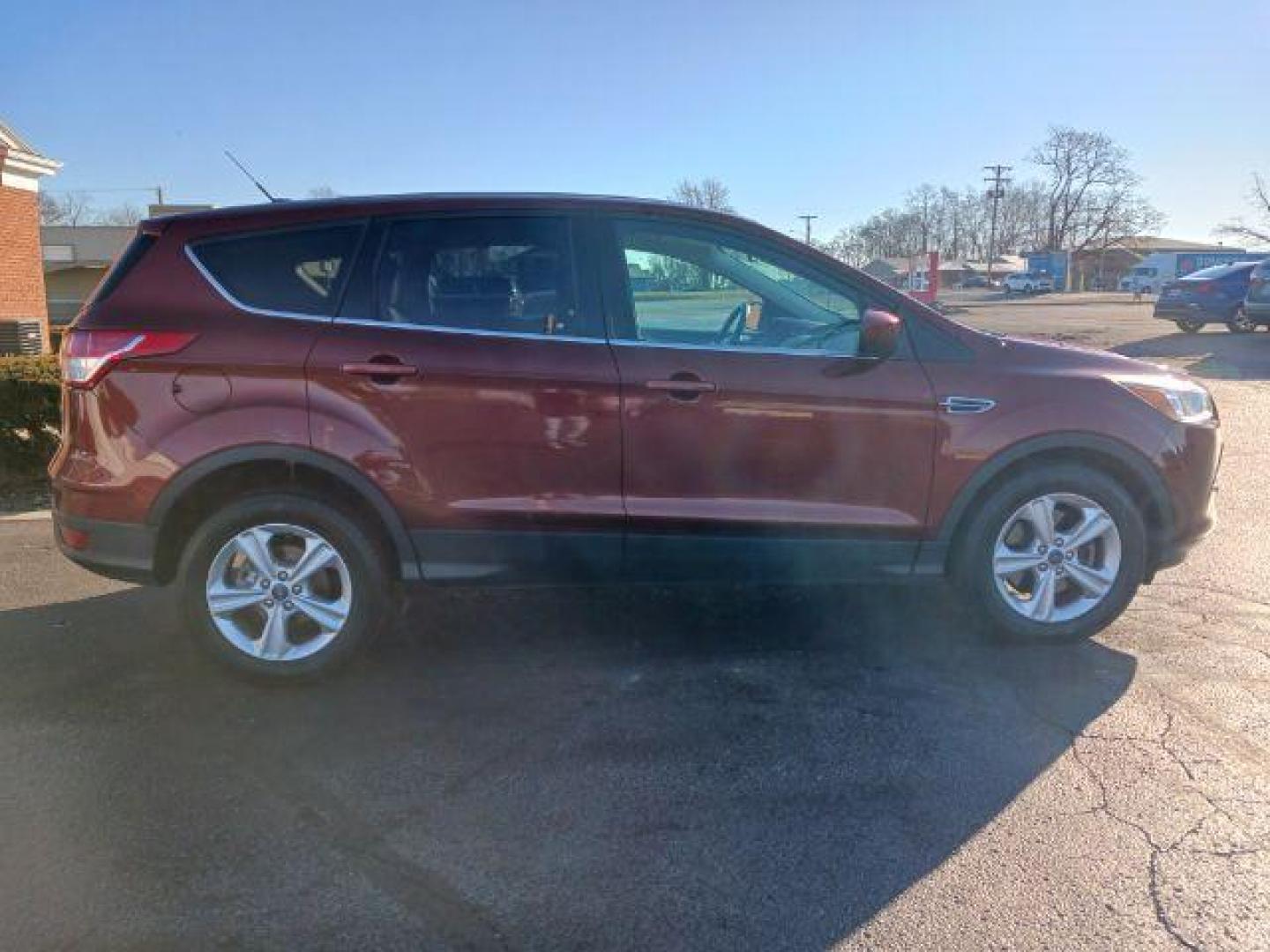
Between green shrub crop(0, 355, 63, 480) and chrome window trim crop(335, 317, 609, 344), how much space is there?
4.32 meters

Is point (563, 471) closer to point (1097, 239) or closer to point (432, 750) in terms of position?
point (432, 750)

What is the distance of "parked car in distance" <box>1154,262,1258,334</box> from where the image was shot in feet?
68.3

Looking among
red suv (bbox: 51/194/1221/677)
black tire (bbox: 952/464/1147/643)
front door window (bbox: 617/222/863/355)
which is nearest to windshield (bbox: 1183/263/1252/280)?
red suv (bbox: 51/194/1221/677)

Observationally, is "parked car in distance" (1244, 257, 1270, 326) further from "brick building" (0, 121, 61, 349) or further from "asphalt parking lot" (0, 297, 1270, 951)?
"brick building" (0, 121, 61, 349)

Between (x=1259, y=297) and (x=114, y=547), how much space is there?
70.4 ft

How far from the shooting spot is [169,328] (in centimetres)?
379

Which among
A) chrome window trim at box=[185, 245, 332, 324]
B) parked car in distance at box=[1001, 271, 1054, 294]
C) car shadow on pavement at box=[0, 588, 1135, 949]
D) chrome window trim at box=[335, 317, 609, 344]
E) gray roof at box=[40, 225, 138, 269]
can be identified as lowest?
car shadow on pavement at box=[0, 588, 1135, 949]

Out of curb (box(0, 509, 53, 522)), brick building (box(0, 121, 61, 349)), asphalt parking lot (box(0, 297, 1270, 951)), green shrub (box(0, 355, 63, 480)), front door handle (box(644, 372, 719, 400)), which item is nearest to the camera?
asphalt parking lot (box(0, 297, 1270, 951))

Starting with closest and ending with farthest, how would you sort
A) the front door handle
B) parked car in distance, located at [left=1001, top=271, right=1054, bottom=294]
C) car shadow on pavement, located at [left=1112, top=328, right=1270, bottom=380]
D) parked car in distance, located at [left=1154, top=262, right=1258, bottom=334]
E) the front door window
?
the front door handle
the front door window
car shadow on pavement, located at [left=1112, top=328, right=1270, bottom=380]
parked car in distance, located at [left=1154, top=262, right=1258, bottom=334]
parked car in distance, located at [left=1001, top=271, right=1054, bottom=294]

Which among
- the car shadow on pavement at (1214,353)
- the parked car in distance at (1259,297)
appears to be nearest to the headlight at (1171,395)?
the car shadow on pavement at (1214,353)

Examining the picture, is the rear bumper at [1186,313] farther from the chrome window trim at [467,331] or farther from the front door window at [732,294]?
the chrome window trim at [467,331]

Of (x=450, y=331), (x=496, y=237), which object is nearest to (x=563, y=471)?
(x=450, y=331)

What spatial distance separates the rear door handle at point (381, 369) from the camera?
3.80 m

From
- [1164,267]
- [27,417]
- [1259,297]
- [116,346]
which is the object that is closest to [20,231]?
[27,417]
